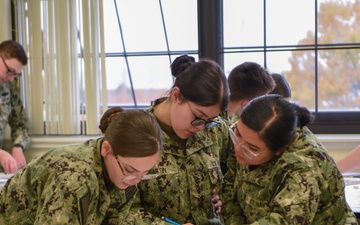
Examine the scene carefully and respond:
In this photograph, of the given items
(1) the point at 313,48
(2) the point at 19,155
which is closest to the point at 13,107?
(2) the point at 19,155

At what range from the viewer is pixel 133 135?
1.61 m

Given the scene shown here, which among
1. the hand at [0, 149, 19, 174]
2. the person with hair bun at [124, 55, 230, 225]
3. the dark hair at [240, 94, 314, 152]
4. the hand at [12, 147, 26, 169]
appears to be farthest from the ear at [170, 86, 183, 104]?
the hand at [12, 147, 26, 169]

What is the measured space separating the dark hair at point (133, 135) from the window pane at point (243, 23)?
8.09ft

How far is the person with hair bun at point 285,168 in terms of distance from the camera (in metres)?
1.74

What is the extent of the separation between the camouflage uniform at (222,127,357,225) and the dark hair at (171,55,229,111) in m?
0.28

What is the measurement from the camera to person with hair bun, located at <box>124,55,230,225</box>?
6.30ft

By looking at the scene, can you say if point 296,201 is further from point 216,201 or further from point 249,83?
point 249,83

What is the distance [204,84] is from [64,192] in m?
0.64

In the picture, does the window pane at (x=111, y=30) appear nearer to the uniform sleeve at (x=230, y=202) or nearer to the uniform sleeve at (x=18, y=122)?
the uniform sleeve at (x=18, y=122)

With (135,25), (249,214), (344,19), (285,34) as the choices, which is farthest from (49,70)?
(249,214)

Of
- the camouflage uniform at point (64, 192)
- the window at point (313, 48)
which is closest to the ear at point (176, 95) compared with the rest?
the camouflage uniform at point (64, 192)

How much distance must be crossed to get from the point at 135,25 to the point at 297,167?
2.53m

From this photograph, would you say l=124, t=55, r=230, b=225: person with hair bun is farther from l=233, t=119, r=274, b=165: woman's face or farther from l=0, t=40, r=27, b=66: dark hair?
l=0, t=40, r=27, b=66: dark hair

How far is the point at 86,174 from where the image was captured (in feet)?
5.26
